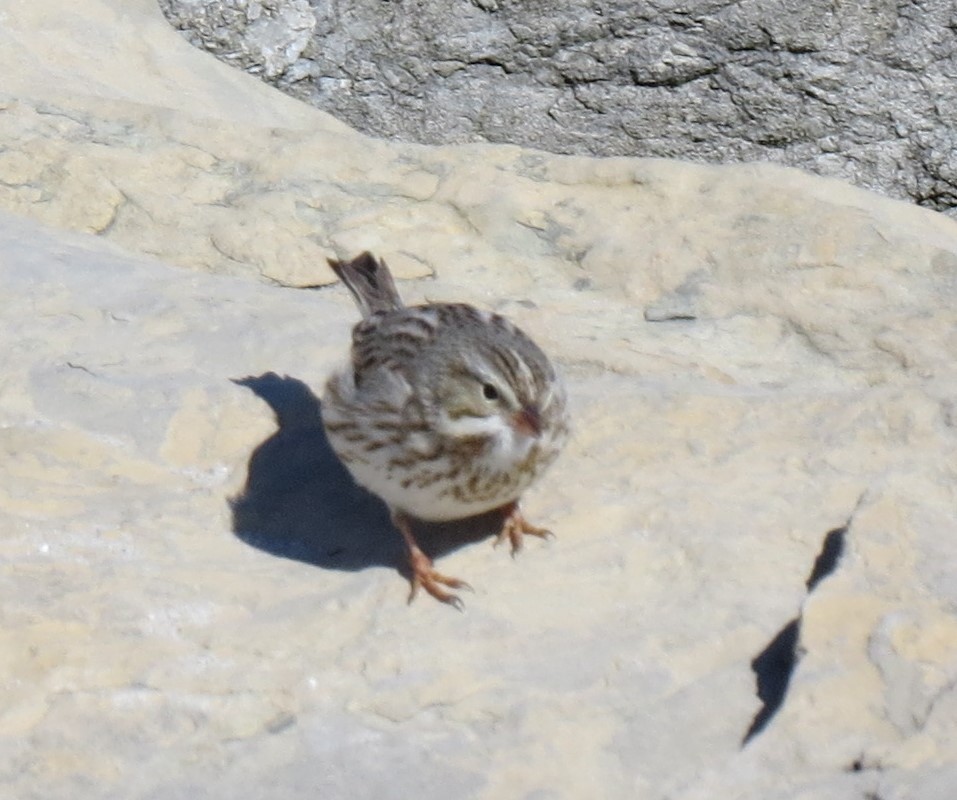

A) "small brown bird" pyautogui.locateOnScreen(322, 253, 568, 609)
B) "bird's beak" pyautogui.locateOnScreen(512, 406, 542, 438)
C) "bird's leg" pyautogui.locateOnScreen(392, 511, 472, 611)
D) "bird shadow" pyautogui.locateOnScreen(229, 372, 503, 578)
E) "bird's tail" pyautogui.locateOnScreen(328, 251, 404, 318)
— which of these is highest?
"bird's beak" pyautogui.locateOnScreen(512, 406, 542, 438)

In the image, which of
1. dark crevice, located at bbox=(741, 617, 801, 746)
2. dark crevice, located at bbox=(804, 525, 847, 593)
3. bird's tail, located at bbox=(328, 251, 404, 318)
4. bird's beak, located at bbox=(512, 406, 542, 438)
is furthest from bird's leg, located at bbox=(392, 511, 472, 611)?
bird's tail, located at bbox=(328, 251, 404, 318)

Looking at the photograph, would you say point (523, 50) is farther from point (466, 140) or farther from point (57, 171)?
point (57, 171)

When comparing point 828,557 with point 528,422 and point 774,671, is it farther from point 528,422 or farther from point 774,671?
point 528,422

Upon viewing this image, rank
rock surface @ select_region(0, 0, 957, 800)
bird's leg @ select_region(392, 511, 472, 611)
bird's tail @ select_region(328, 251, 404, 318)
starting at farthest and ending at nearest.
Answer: bird's tail @ select_region(328, 251, 404, 318) < bird's leg @ select_region(392, 511, 472, 611) < rock surface @ select_region(0, 0, 957, 800)

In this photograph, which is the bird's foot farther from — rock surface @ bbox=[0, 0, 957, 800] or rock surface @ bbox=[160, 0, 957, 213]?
rock surface @ bbox=[160, 0, 957, 213]

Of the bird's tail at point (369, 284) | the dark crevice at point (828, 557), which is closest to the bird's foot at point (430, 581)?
the dark crevice at point (828, 557)

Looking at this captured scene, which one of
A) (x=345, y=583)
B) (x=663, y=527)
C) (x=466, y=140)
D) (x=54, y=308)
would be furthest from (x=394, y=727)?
(x=466, y=140)

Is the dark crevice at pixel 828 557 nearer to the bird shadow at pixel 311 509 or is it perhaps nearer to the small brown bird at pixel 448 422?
the small brown bird at pixel 448 422

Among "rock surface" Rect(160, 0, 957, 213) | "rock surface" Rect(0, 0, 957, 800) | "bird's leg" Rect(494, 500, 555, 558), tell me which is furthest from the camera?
"rock surface" Rect(160, 0, 957, 213)
